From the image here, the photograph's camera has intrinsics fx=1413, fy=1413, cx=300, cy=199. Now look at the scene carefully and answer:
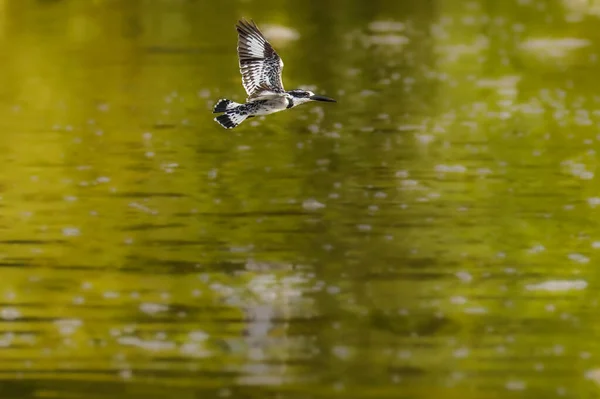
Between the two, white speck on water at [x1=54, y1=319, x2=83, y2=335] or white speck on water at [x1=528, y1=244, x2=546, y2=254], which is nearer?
white speck on water at [x1=54, y1=319, x2=83, y2=335]

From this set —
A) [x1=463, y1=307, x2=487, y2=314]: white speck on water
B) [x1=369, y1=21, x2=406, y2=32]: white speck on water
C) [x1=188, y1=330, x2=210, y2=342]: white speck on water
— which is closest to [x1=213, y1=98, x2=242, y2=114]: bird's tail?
[x1=188, y1=330, x2=210, y2=342]: white speck on water

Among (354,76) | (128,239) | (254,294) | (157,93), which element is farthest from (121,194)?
(354,76)

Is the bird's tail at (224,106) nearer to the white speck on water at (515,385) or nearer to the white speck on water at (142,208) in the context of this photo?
the white speck on water at (142,208)

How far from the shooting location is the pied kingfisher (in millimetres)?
13180

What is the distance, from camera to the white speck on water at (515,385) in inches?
395

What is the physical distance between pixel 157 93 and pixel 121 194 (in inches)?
344

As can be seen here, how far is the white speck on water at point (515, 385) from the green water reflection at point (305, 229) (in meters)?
0.03

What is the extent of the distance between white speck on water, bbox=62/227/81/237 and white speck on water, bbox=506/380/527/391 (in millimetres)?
6134

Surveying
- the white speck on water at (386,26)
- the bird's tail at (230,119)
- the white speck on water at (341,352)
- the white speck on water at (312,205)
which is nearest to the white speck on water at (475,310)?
the white speck on water at (341,352)

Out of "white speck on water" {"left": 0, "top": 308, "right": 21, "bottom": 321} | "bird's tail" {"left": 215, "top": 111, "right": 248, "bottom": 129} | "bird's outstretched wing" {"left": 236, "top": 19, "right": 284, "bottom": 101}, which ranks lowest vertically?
"white speck on water" {"left": 0, "top": 308, "right": 21, "bottom": 321}

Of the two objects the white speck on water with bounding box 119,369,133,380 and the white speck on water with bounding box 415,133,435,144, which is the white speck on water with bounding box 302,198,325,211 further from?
A: the white speck on water with bounding box 119,369,133,380

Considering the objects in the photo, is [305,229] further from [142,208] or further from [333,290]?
[333,290]

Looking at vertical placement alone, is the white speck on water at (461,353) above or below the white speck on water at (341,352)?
below

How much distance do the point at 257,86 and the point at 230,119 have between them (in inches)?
16.7
